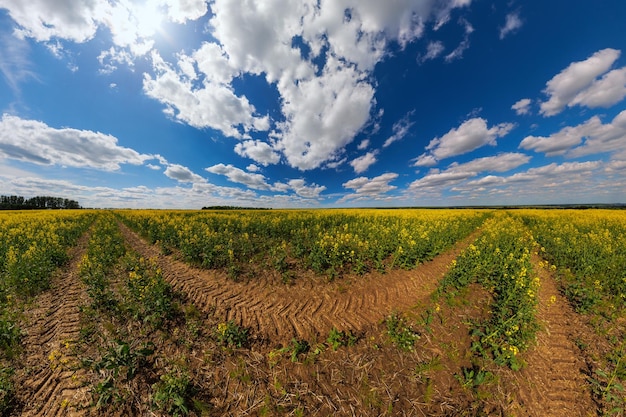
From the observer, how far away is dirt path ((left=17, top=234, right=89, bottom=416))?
3426mm

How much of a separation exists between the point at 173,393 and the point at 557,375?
7.16 metres

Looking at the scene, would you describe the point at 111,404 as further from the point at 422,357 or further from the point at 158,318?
the point at 422,357

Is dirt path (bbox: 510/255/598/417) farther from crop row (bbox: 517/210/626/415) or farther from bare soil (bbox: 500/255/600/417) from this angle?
crop row (bbox: 517/210/626/415)

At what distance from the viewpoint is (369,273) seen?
28.3ft

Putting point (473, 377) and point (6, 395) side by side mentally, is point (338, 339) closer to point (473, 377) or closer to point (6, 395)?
point (473, 377)

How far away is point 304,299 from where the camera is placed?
672 centimetres

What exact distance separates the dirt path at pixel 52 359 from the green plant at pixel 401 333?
A: 19.0 ft

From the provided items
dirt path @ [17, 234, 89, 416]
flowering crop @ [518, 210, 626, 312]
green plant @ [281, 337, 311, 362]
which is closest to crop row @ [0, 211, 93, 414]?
dirt path @ [17, 234, 89, 416]

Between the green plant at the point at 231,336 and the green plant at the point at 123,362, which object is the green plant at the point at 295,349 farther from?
the green plant at the point at 123,362

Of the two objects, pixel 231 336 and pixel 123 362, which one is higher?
pixel 123 362

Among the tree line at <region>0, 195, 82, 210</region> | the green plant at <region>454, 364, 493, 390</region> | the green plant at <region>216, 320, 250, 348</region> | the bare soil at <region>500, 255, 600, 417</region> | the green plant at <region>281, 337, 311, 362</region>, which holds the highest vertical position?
the tree line at <region>0, 195, 82, 210</region>

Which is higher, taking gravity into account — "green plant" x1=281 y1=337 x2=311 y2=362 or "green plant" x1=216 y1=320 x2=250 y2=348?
"green plant" x1=216 y1=320 x2=250 y2=348

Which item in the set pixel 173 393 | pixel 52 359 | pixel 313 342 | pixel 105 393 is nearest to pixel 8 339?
pixel 52 359

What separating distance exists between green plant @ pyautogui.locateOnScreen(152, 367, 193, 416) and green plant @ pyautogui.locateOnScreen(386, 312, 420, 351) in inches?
165
